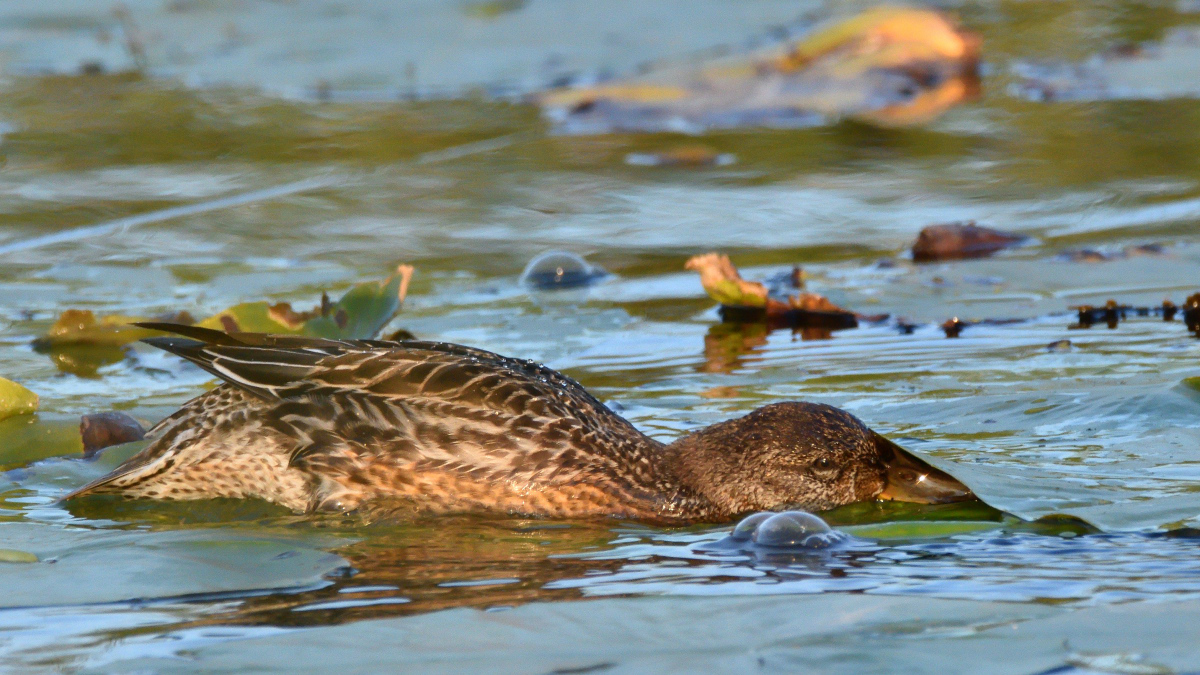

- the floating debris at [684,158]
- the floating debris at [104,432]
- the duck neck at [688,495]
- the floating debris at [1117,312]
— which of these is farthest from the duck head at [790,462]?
the floating debris at [684,158]

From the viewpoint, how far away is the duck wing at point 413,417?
5.34 m

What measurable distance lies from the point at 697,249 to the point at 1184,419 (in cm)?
394

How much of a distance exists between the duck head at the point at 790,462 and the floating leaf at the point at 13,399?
7.44 feet

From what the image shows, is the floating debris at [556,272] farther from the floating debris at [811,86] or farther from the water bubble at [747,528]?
the floating debris at [811,86]

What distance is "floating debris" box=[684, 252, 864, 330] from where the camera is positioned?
7523 millimetres

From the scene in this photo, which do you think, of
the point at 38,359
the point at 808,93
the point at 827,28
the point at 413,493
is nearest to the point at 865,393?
the point at 413,493

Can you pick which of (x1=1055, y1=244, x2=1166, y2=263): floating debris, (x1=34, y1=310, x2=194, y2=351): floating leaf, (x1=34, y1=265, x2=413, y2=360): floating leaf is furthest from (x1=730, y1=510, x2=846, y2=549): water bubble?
(x1=1055, y1=244, x2=1166, y2=263): floating debris

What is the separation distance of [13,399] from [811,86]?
8369 mm

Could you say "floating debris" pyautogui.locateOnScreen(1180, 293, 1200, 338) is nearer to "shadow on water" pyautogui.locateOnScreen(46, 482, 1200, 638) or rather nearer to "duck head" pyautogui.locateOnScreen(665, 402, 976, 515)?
"duck head" pyautogui.locateOnScreen(665, 402, 976, 515)

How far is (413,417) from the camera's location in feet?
17.7

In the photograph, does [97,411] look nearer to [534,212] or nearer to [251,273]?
[251,273]

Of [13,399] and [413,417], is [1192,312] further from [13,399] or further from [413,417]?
[13,399]

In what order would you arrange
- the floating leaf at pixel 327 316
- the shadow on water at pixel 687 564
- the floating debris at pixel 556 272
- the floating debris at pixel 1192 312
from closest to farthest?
the shadow on water at pixel 687 564, the floating leaf at pixel 327 316, the floating debris at pixel 1192 312, the floating debris at pixel 556 272

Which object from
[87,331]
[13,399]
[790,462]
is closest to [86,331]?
[87,331]
